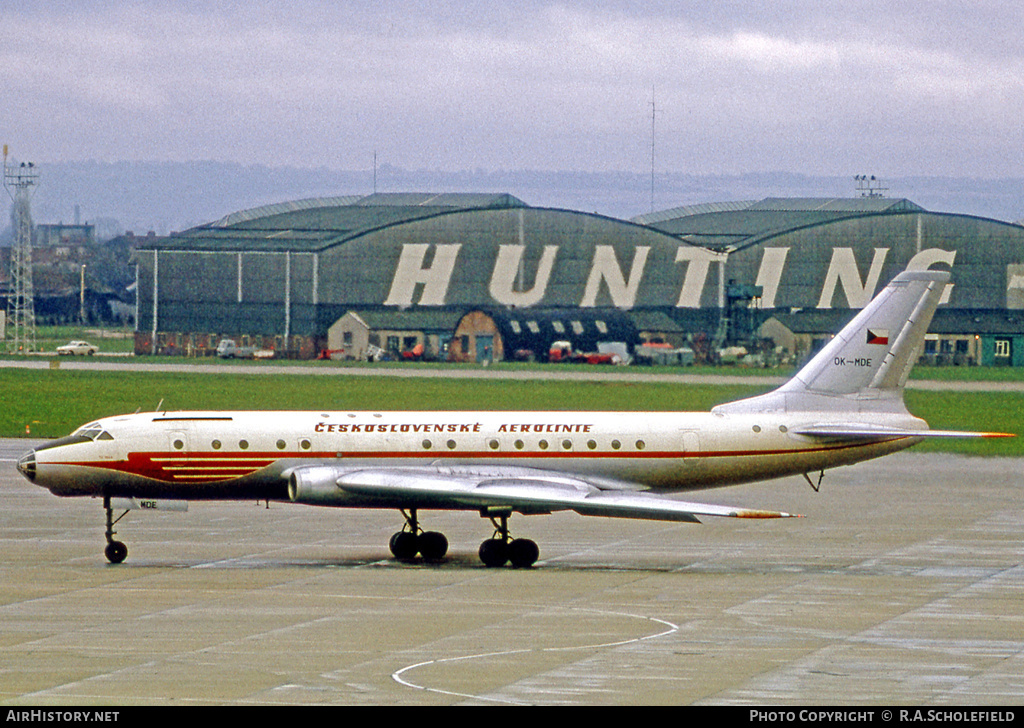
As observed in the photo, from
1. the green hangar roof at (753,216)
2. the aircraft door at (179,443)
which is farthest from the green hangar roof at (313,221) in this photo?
the aircraft door at (179,443)

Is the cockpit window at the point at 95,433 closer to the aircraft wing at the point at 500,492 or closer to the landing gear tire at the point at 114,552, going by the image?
the landing gear tire at the point at 114,552

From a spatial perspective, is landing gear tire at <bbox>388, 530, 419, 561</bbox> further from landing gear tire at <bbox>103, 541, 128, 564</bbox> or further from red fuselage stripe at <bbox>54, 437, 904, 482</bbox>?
landing gear tire at <bbox>103, 541, 128, 564</bbox>

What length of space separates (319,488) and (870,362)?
1175 cm

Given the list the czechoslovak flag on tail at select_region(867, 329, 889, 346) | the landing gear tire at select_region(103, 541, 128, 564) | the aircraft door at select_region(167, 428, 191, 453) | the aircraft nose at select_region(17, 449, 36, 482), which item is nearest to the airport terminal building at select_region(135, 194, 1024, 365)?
the czechoslovak flag on tail at select_region(867, 329, 889, 346)

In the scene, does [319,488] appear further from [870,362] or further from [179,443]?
[870,362]

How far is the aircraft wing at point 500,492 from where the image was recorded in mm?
29547

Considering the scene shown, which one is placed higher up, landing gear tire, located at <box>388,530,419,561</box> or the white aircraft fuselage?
the white aircraft fuselage

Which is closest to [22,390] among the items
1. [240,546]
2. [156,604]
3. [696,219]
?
[240,546]

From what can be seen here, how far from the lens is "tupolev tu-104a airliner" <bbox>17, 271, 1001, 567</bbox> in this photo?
3106 cm

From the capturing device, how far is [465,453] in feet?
106

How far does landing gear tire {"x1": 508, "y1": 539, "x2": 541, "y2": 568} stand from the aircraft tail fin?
17.9 ft

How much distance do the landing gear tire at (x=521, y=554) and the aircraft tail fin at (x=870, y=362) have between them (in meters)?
5.45

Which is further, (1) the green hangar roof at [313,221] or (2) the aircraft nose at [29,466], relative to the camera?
(1) the green hangar roof at [313,221]

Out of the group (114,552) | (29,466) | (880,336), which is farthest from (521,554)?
(29,466)
